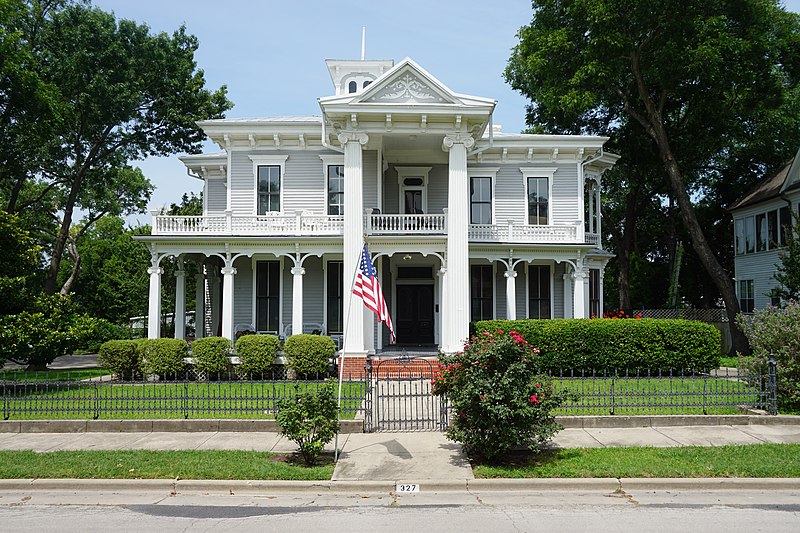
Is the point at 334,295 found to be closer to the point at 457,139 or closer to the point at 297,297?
the point at 297,297

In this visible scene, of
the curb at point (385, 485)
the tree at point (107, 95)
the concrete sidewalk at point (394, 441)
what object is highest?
the tree at point (107, 95)

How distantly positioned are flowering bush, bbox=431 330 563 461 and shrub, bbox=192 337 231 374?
1189 centimetres

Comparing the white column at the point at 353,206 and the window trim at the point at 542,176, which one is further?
the window trim at the point at 542,176

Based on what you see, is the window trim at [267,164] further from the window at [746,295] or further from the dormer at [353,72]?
the window at [746,295]

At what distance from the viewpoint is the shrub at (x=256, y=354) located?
67.9 ft

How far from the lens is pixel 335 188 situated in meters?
25.3

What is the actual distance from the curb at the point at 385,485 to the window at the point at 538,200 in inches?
684

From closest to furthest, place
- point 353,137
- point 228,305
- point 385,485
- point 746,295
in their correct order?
point 385,485 → point 353,137 → point 228,305 → point 746,295

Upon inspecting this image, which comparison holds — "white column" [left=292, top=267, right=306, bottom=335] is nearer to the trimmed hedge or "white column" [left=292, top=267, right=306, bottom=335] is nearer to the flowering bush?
the trimmed hedge

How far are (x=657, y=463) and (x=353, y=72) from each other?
24973 mm

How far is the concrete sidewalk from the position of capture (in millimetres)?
10844

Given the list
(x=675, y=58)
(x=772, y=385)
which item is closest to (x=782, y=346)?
(x=772, y=385)

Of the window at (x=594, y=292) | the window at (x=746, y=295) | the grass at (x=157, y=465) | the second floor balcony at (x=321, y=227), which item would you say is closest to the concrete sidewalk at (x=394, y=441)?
the grass at (x=157, y=465)

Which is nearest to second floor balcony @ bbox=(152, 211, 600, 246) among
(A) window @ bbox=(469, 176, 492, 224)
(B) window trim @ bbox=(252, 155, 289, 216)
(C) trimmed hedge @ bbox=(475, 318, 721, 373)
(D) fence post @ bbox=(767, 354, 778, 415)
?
(B) window trim @ bbox=(252, 155, 289, 216)
